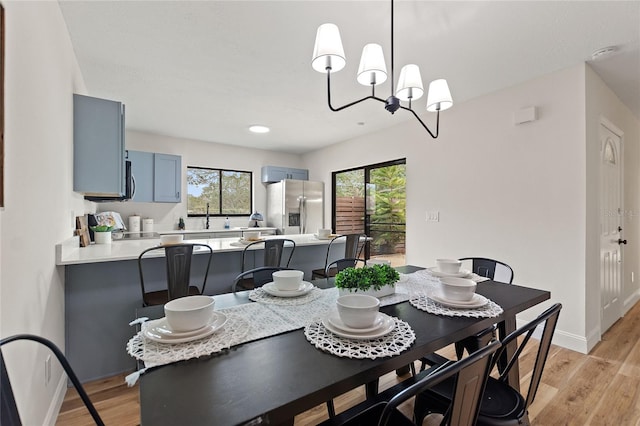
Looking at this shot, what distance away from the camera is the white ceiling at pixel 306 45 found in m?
1.89

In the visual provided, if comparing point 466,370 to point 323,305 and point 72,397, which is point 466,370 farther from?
point 72,397

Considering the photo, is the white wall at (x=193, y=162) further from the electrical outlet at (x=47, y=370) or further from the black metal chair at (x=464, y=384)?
the black metal chair at (x=464, y=384)

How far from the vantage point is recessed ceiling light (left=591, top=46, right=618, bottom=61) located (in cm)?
228

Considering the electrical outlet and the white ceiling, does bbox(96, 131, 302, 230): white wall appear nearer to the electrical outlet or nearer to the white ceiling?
the white ceiling

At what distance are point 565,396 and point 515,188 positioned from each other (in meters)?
1.78

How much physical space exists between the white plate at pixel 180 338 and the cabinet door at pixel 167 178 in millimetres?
4067

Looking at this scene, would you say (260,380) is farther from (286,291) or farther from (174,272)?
(174,272)

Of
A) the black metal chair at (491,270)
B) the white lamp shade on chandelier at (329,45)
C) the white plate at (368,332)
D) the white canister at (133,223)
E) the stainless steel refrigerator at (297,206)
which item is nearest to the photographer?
the white plate at (368,332)

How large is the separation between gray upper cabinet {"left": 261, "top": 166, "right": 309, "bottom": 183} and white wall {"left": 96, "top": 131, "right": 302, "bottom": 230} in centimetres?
22

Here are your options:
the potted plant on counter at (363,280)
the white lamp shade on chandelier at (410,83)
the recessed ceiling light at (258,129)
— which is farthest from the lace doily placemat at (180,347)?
the recessed ceiling light at (258,129)

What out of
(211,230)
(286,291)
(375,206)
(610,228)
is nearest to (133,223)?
(211,230)

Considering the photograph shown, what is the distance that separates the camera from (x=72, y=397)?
1.90m

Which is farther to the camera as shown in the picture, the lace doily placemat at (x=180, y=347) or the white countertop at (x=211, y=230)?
the white countertop at (x=211, y=230)

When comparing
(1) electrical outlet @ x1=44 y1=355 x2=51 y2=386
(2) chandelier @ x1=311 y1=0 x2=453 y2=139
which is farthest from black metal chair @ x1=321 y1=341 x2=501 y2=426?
(1) electrical outlet @ x1=44 y1=355 x2=51 y2=386
